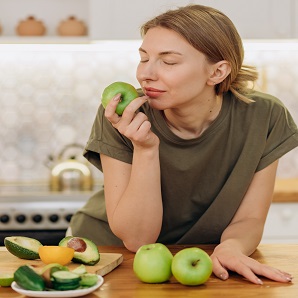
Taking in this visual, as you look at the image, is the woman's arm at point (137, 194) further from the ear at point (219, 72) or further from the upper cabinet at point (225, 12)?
the upper cabinet at point (225, 12)

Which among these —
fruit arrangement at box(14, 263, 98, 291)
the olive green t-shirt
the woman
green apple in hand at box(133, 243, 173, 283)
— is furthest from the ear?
fruit arrangement at box(14, 263, 98, 291)

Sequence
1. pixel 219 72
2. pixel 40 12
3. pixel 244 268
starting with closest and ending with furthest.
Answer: pixel 244 268, pixel 219 72, pixel 40 12

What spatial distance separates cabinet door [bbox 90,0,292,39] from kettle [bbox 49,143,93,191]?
687 millimetres

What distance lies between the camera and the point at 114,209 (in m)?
1.94

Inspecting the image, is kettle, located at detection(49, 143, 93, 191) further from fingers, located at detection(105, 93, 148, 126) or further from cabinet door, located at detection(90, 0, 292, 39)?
fingers, located at detection(105, 93, 148, 126)

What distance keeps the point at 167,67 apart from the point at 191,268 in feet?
1.99

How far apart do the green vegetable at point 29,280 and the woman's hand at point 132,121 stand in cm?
55

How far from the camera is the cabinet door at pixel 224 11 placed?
3.53m

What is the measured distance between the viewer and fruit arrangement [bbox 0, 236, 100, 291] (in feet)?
4.50

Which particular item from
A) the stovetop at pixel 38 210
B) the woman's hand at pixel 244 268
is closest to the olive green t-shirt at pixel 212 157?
the woman's hand at pixel 244 268

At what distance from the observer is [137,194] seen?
1.90 m

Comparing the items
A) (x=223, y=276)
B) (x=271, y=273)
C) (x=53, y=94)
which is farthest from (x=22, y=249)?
(x=53, y=94)

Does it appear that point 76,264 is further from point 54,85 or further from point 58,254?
point 54,85

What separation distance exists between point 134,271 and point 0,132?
260cm
